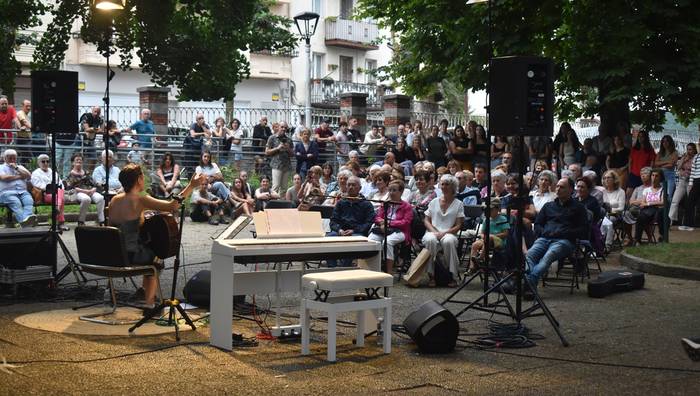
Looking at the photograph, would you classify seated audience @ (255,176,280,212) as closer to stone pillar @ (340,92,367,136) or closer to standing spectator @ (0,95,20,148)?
standing spectator @ (0,95,20,148)

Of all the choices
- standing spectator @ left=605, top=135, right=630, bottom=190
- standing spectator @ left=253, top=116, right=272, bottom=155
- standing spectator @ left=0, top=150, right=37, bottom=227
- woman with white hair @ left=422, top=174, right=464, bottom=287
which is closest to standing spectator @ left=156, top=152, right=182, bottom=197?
standing spectator @ left=0, top=150, right=37, bottom=227

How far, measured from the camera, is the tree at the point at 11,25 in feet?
44.4

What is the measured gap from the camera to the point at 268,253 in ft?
29.4

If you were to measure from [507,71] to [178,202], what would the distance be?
3.46 metres

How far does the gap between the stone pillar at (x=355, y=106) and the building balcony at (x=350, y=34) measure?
23.4 m

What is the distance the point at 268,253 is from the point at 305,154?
14428 mm

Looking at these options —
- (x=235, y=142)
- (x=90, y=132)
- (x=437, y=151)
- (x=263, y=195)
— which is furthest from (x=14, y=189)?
(x=437, y=151)

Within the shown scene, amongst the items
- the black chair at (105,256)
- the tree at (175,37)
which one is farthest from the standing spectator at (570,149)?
the black chair at (105,256)

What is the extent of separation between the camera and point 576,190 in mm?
14875

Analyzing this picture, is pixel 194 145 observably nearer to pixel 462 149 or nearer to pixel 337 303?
pixel 462 149

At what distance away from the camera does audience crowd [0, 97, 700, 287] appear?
13.2m

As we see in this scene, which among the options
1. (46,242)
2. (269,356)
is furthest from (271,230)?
(46,242)

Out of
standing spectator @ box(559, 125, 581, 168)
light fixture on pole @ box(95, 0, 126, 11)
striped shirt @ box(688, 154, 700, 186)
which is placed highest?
light fixture on pole @ box(95, 0, 126, 11)

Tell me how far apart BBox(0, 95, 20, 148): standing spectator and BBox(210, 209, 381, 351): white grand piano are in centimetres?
1335
